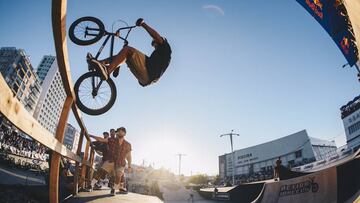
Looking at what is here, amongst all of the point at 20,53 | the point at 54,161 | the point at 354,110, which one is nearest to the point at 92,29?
the point at 54,161

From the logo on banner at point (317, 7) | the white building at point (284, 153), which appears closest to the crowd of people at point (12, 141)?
the logo on banner at point (317, 7)

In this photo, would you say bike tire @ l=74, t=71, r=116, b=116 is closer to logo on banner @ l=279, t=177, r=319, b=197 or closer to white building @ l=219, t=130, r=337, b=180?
logo on banner @ l=279, t=177, r=319, b=197

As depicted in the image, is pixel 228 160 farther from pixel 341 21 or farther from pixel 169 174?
pixel 341 21

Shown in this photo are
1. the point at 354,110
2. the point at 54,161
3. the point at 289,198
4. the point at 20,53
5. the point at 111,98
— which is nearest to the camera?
the point at 54,161

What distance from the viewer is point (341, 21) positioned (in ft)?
17.0

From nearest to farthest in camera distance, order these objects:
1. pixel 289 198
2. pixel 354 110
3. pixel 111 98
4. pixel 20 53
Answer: pixel 111 98 < pixel 289 198 < pixel 354 110 < pixel 20 53

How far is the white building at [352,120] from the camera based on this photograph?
28.5 meters

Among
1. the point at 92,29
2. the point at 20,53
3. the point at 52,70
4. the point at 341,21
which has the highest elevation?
the point at 52,70

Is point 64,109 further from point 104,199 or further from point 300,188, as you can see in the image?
point 300,188

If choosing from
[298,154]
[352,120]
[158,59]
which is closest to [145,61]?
[158,59]

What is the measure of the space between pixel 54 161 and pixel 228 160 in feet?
204

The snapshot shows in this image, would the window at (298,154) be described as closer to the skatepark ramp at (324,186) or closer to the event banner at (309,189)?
the skatepark ramp at (324,186)

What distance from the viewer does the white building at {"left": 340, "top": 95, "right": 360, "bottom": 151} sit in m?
28.5

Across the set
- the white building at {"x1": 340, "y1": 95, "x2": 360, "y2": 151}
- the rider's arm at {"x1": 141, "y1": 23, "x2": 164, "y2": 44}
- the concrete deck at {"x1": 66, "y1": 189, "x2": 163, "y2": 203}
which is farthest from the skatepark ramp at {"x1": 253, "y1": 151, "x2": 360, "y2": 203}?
the white building at {"x1": 340, "y1": 95, "x2": 360, "y2": 151}
